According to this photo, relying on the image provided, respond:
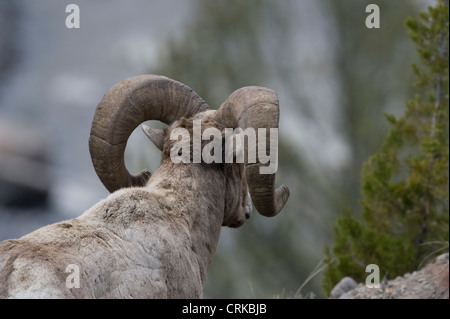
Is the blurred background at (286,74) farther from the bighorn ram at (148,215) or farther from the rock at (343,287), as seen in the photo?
the bighorn ram at (148,215)

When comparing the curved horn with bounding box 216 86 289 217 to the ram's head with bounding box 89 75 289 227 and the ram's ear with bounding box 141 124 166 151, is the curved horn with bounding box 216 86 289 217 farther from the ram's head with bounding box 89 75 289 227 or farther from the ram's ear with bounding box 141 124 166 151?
the ram's ear with bounding box 141 124 166 151

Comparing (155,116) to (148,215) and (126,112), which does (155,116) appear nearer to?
(126,112)

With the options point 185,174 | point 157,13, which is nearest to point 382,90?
point 157,13

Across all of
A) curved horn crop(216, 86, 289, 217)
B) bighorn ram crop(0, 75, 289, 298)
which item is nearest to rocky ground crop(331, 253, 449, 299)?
bighorn ram crop(0, 75, 289, 298)

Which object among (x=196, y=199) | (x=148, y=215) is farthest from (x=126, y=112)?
(x=148, y=215)

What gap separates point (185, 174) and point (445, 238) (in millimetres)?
7275

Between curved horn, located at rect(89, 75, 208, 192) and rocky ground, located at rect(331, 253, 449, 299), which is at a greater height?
curved horn, located at rect(89, 75, 208, 192)

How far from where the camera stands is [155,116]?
19.1ft

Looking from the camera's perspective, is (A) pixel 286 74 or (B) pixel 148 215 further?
(A) pixel 286 74

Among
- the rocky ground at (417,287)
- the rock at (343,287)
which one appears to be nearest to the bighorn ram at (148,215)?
the rocky ground at (417,287)

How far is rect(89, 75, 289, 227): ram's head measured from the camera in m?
5.27

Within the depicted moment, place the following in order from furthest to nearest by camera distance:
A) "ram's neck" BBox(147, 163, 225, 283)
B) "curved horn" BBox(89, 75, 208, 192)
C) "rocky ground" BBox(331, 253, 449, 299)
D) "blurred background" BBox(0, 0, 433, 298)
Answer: "blurred background" BBox(0, 0, 433, 298) < "rocky ground" BBox(331, 253, 449, 299) < "curved horn" BBox(89, 75, 208, 192) < "ram's neck" BBox(147, 163, 225, 283)

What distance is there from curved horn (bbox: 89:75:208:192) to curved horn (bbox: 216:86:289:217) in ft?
1.44

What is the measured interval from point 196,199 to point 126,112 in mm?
905
